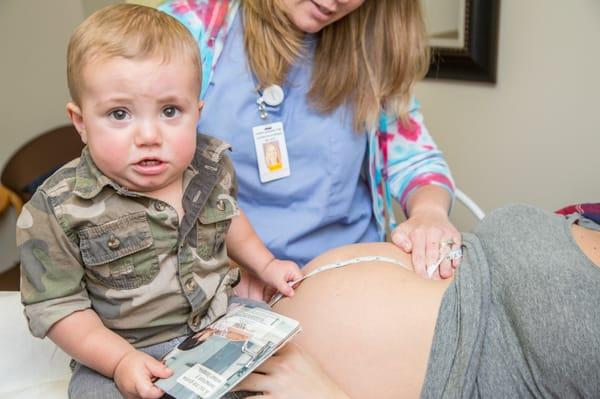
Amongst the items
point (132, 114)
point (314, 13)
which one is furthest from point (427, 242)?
point (132, 114)

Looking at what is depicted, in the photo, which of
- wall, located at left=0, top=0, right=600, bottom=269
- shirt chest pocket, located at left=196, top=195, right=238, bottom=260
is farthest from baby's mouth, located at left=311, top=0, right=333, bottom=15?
wall, located at left=0, top=0, right=600, bottom=269

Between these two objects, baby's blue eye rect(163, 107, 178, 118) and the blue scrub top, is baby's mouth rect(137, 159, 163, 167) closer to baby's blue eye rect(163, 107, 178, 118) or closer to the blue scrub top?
baby's blue eye rect(163, 107, 178, 118)

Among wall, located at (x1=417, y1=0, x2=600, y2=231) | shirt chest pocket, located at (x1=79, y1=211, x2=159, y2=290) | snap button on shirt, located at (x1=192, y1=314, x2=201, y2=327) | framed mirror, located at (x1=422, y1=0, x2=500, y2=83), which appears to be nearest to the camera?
shirt chest pocket, located at (x1=79, y1=211, x2=159, y2=290)

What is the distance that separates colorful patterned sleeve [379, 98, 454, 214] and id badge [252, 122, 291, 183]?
1.04 ft

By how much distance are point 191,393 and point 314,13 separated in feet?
2.78

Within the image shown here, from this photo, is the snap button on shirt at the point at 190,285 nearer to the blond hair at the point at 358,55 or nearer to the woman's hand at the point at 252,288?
the woman's hand at the point at 252,288

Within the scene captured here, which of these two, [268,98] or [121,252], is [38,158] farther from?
[121,252]

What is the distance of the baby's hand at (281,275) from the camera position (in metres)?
1.20

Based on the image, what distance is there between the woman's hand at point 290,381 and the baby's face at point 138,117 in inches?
14.0

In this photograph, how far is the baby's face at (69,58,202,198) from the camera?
894mm

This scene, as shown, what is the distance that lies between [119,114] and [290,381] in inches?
19.8

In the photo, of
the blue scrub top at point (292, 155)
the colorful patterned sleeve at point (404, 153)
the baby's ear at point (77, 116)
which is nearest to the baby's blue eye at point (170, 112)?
the baby's ear at point (77, 116)

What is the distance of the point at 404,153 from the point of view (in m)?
1.59

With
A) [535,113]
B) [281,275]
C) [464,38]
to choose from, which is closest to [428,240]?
[281,275]
